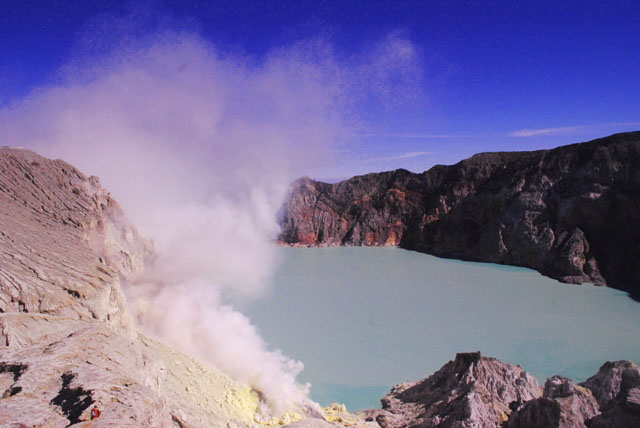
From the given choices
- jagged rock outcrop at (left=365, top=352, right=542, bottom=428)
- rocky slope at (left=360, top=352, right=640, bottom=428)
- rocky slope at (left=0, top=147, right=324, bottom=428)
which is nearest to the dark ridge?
rocky slope at (left=0, top=147, right=324, bottom=428)

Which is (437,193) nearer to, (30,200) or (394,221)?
(394,221)

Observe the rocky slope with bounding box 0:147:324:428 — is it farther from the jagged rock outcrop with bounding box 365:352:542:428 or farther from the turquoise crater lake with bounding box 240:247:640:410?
the turquoise crater lake with bounding box 240:247:640:410

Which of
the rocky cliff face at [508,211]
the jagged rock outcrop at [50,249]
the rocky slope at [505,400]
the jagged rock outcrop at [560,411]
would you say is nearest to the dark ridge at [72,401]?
the jagged rock outcrop at [50,249]

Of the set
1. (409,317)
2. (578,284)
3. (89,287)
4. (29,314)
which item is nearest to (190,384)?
(89,287)

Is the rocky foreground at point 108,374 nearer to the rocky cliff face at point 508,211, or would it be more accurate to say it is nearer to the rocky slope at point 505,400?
the rocky slope at point 505,400

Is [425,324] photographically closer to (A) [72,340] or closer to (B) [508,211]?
(A) [72,340]

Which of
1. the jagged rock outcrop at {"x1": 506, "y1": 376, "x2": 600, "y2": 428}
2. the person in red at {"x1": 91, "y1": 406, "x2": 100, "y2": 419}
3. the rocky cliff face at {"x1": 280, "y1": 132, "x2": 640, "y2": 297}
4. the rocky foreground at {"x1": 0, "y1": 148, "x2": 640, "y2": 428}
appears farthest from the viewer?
the rocky cliff face at {"x1": 280, "y1": 132, "x2": 640, "y2": 297}
